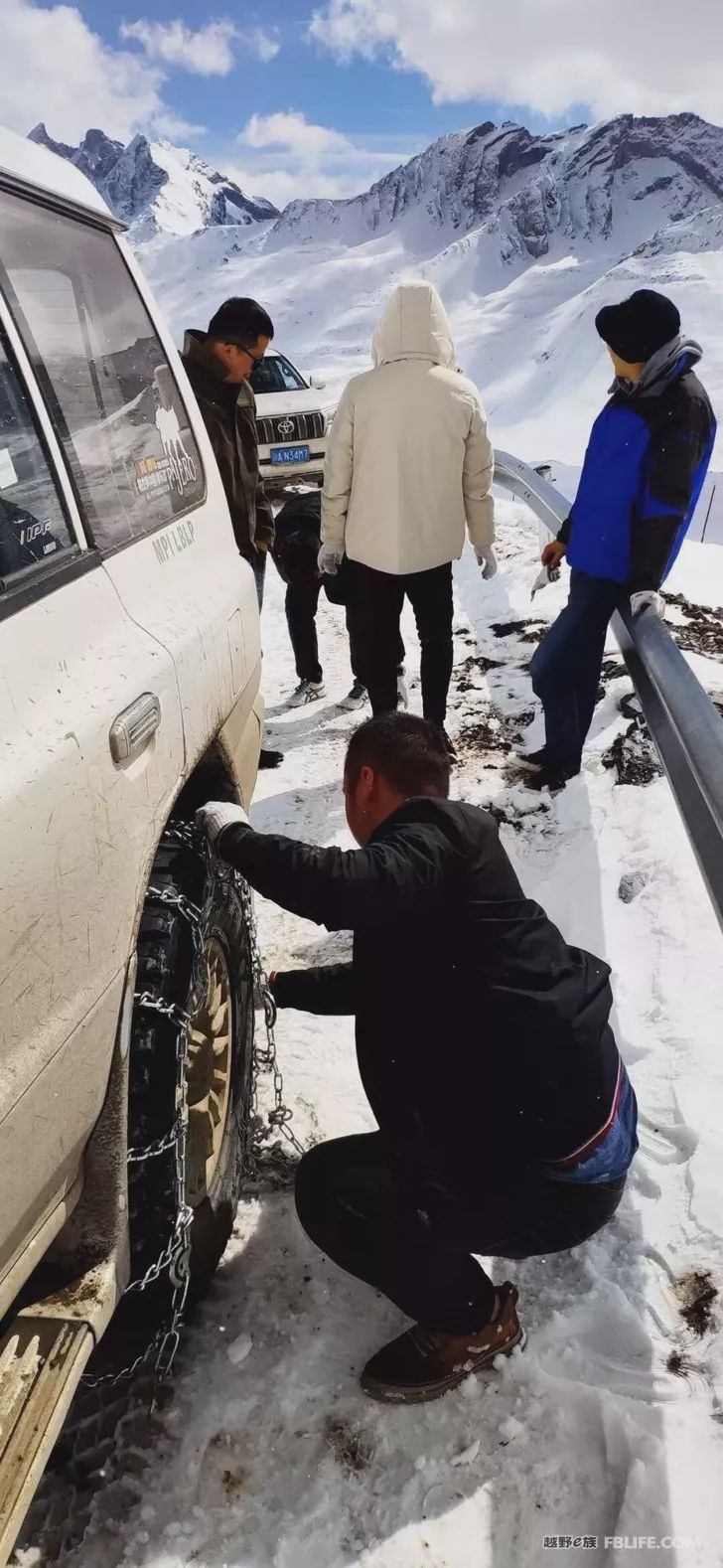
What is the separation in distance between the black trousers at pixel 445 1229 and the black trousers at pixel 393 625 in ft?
8.75

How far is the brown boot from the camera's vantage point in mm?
1830

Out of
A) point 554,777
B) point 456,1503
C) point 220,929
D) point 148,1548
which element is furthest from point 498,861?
point 554,777

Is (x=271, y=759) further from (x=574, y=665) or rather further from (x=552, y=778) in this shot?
(x=574, y=665)

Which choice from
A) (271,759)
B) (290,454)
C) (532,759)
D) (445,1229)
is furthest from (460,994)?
(290,454)

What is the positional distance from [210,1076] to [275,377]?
11262mm

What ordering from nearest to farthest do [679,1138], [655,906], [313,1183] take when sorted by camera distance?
[313,1183] → [679,1138] → [655,906]

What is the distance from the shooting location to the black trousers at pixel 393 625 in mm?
4203

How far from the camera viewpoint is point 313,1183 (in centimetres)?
201

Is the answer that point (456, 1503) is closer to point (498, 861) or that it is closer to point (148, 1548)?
point (148, 1548)

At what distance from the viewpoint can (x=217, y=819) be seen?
1833 mm

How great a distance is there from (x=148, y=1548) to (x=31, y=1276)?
1.93 ft

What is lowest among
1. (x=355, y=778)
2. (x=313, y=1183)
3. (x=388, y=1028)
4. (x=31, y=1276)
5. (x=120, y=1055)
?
(x=313, y=1183)

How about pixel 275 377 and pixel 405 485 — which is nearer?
pixel 405 485

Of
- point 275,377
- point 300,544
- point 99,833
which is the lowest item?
point 300,544
